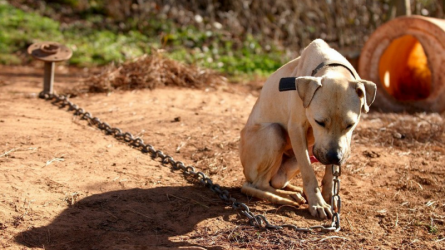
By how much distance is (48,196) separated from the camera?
4738mm

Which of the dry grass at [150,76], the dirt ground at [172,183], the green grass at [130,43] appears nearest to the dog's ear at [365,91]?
the dirt ground at [172,183]

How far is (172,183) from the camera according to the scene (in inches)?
212

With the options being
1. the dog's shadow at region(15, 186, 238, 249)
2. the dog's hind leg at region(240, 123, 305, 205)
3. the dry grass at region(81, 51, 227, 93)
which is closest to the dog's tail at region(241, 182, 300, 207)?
the dog's hind leg at region(240, 123, 305, 205)

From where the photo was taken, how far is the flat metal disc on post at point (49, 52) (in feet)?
25.2

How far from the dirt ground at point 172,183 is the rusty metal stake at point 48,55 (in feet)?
0.97

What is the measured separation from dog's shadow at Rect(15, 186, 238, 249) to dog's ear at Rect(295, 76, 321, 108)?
4.05 feet

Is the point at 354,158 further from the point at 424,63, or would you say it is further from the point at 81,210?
the point at 424,63

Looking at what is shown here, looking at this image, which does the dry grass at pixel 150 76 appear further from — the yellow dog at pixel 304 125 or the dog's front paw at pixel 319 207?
the dog's front paw at pixel 319 207

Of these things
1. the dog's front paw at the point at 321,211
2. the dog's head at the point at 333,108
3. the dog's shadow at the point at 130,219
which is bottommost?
the dog's shadow at the point at 130,219

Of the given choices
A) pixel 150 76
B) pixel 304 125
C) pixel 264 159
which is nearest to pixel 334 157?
pixel 304 125

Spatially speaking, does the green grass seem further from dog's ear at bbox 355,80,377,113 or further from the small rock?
dog's ear at bbox 355,80,377,113

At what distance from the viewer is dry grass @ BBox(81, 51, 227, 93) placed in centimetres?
874

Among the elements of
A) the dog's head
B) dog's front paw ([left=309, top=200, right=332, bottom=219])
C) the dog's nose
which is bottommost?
dog's front paw ([left=309, top=200, right=332, bottom=219])

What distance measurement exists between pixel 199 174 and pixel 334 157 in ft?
5.71
